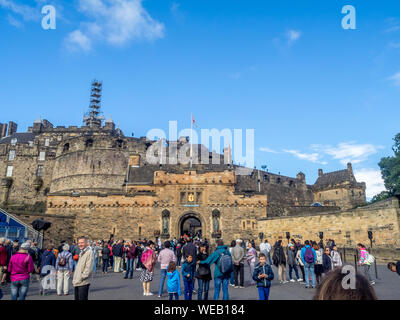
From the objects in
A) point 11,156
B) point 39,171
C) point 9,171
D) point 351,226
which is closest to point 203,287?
point 351,226

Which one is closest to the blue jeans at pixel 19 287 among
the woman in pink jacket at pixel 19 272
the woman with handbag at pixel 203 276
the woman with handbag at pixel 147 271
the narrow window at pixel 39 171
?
the woman in pink jacket at pixel 19 272

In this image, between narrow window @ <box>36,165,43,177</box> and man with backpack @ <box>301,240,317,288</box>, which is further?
narrow window @ <box>36,165,43,177</box>

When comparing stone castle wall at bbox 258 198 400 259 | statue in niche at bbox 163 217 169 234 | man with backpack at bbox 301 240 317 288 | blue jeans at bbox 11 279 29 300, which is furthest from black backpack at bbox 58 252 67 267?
statue in niche at bbox 163 217 169 234

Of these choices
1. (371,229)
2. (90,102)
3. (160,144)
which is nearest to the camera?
(371,229)

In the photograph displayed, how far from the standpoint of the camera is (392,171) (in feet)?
114

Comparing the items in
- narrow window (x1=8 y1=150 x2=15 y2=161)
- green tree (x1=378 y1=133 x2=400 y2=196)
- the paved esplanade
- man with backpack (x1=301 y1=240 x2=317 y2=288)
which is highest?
narrow window (x1=8 y1=150 x2=15 y2=161)

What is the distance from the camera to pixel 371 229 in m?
17.8

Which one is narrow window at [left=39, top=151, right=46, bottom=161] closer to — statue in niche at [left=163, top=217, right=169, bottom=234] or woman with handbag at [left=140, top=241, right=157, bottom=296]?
statue in niche at [left=163, top=217, right=169, bottom=234]

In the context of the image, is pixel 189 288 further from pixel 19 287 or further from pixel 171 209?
pixel 171 209

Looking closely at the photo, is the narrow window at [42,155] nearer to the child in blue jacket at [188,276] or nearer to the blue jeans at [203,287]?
the child in blue jacket at [188,276]

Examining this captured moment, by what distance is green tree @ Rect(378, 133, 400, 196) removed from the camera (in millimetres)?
34500
